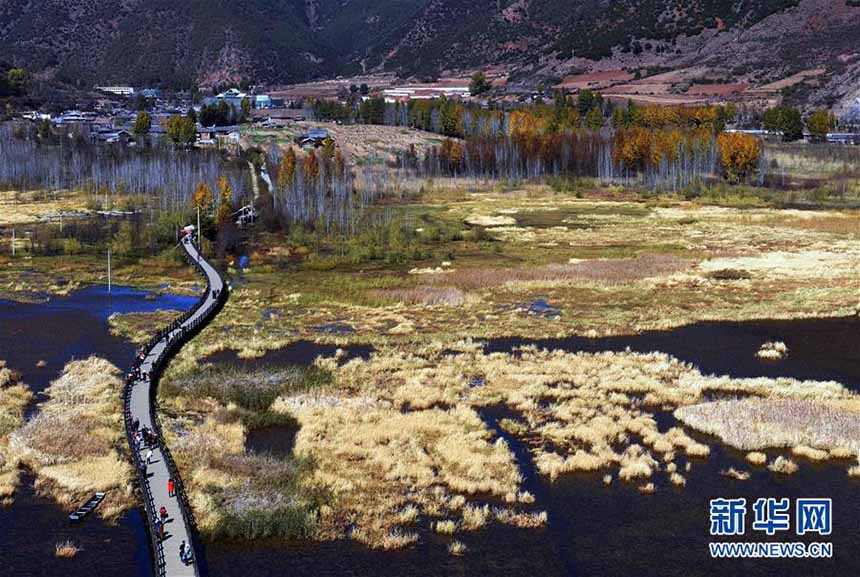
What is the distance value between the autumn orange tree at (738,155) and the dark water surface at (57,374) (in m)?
91.8

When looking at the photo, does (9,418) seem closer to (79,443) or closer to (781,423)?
(79,443)

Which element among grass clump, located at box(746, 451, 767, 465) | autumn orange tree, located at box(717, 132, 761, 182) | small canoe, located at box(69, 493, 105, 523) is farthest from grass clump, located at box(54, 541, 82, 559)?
autumn orange tree, located at box(717, 132, 761, 182)

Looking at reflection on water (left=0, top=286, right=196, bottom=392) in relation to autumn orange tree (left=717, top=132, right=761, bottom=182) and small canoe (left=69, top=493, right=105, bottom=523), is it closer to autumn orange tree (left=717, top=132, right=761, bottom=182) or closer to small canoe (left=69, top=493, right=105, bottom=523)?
small canoe (left=69, top=493, right=105, bottom=523)

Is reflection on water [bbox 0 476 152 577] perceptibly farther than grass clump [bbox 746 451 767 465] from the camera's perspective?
No

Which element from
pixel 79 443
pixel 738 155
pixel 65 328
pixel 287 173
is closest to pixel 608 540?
pixel 79 443

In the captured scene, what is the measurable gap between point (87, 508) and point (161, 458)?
12.4 feet

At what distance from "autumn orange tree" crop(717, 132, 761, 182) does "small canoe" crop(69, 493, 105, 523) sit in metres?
118

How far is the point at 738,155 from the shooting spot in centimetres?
13562

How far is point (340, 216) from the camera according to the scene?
4008 inches

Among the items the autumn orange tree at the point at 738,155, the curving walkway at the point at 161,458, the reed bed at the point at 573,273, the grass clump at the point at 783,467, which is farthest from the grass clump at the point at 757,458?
the autumn orange tree at the point at 738,155

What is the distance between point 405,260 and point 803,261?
34927 mm

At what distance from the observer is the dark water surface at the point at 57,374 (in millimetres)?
30484

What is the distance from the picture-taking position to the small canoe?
108 ft

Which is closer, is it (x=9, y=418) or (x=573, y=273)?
(x=9, y=418)
